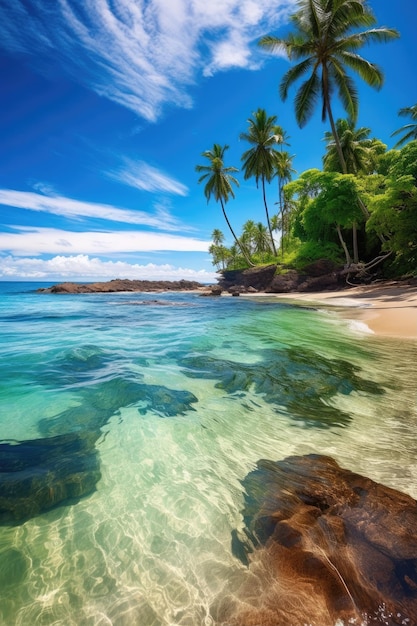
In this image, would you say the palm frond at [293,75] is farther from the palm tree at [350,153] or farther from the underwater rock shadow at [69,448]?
the underwater rock shadow at [69,448]

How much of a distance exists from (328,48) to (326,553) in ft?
92.7

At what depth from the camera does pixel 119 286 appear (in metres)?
53.1

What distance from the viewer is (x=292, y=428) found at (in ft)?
11.9

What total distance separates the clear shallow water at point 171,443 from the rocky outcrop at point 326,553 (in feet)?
0.57

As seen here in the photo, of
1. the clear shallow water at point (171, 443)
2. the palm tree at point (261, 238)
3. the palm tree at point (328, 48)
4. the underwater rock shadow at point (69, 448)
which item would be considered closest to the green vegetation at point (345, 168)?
the palm tree at point (328, 48)

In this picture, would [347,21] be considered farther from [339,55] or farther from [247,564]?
[247,564]

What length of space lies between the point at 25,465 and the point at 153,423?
55.6 inches

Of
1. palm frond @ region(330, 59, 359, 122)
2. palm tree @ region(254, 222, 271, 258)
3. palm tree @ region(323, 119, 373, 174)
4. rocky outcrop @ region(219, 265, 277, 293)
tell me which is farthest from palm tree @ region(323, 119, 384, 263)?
palm tree @ region(254, 222, 271, 258)

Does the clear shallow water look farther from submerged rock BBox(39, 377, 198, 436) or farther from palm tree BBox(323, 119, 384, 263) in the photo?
palm tree BBox(323, 119, 384, 263)

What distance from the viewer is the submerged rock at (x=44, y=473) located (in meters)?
2.34

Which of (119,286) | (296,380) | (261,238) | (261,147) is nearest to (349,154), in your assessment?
(261,147)

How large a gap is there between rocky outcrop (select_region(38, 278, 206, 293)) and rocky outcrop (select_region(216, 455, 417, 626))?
47377 mm

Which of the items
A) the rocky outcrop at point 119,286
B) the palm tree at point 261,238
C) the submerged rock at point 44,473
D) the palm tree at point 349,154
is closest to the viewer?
the submerged rock at point 44,473

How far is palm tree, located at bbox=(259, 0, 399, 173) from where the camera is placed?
19.0 metres
